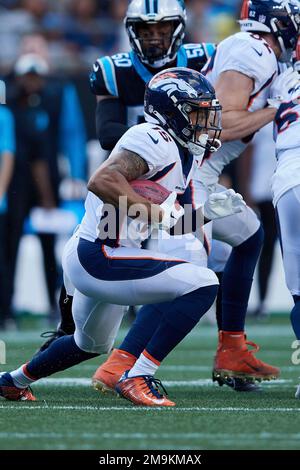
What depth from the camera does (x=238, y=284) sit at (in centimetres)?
529

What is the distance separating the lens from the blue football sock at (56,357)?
459 cm

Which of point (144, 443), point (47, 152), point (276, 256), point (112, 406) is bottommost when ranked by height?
point (276, 256)

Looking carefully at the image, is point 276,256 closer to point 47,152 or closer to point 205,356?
point 47,152

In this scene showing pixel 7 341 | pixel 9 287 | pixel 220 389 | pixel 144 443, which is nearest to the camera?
pixel 144 443

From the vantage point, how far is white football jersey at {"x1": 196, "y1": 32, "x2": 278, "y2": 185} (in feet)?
16.6

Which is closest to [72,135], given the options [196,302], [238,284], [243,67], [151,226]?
[238,284]

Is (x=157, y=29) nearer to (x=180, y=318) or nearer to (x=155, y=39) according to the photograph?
(x=155, y=39)

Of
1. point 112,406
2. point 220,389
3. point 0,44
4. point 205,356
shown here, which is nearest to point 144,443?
point 112,406

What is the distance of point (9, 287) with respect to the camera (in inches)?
344

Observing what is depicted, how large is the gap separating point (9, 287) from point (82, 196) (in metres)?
1.18

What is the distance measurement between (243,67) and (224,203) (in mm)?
971

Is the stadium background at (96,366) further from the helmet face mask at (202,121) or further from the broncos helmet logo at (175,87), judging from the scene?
the broncos helmet logo at (175,87)

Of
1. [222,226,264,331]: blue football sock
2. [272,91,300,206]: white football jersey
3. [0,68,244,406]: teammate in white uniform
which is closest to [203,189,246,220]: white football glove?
[0,68,244,406]: teammate in white uniform

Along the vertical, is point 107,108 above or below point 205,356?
above
